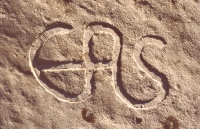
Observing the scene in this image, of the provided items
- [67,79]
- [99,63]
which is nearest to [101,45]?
[99,63]

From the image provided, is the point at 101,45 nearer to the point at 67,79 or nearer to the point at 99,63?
the point at 99,63

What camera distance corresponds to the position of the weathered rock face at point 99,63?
1653 mm

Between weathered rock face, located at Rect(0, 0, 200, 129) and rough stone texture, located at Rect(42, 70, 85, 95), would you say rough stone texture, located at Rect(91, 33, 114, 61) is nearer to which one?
weathered rock face, located at Rect(0, 0, 200, 129)

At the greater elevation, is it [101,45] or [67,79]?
[101,45]

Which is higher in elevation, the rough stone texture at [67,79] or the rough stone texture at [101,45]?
the rough stone texture at [101,45]

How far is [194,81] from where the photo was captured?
5.51ft

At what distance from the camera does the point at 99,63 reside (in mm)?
1660

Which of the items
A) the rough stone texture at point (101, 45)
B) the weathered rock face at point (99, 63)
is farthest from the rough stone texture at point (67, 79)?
the rough stone texture at point (101, 45)

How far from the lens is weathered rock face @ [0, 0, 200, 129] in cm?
165

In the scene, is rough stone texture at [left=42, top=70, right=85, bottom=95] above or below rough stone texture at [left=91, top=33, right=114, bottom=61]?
below

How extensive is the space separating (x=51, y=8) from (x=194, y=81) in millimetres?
757

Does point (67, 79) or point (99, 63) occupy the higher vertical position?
point (99, 63)

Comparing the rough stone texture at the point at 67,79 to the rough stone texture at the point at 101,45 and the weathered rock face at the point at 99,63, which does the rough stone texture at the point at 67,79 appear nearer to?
the weathered rock face at the point at 99,63

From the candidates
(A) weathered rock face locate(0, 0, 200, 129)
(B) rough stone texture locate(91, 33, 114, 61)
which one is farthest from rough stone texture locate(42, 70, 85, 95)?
(B) rough stone texture locate(91, 33, 114, 61)
